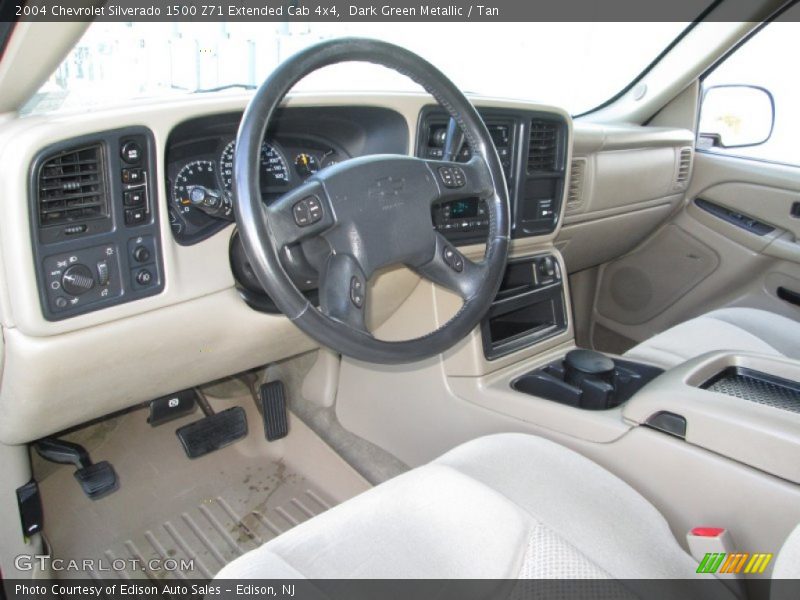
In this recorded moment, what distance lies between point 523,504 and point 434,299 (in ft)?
2.40

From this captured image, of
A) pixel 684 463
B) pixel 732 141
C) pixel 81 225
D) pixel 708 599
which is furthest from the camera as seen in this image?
pixel 732 141

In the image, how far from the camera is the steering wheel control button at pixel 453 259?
1274 mm

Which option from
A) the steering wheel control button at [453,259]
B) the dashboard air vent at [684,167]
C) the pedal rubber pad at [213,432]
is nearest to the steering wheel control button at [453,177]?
the steering wheel control button at [453,259]

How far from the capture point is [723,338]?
1925 mm

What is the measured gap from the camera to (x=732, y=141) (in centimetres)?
283

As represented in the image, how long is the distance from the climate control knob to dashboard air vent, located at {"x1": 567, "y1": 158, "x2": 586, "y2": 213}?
157 cm

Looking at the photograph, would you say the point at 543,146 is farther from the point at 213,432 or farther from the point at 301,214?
the point at 213,432

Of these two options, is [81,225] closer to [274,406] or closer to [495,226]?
[495,226]

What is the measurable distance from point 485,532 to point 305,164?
0.88m

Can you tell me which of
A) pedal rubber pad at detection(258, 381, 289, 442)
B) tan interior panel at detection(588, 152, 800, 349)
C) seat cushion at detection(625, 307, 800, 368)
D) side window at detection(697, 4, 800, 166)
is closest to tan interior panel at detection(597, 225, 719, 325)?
tan interior panel at detection(588, 152, 800, 349)

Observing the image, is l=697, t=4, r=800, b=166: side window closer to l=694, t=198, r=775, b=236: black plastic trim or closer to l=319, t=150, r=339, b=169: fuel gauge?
l=694, t=198, r=775, b=236: black plastic trim

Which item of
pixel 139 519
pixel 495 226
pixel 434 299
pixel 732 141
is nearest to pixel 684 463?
pixel 495 226

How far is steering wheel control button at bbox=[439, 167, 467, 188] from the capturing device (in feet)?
4.12

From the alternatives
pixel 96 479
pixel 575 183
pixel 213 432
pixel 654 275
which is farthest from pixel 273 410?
pixel 654 275
